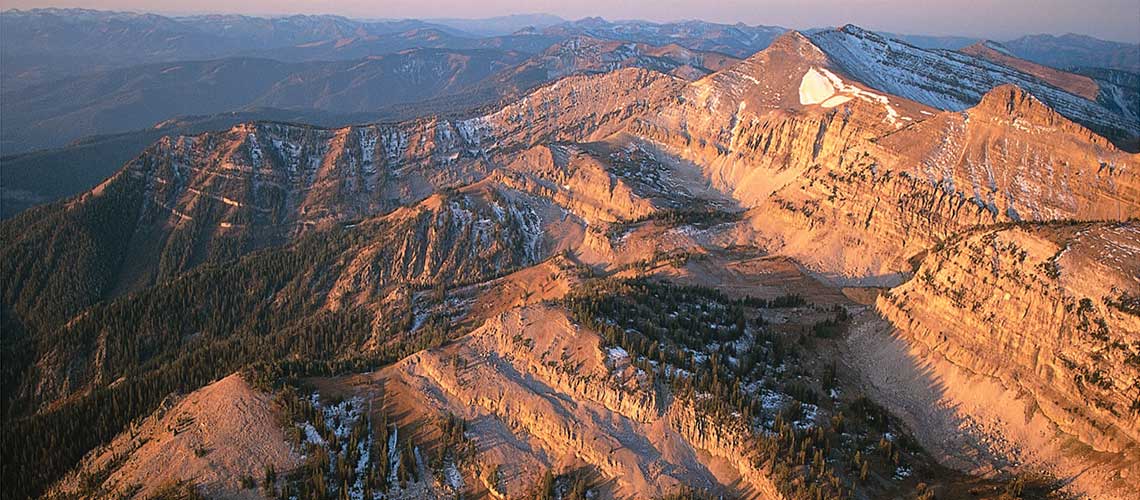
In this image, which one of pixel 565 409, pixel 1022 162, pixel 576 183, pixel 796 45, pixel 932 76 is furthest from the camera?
pixel 932 76

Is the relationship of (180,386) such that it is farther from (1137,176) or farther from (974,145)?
(1137,176)

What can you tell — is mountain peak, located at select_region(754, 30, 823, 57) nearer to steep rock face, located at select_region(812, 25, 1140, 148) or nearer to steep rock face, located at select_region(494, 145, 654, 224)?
steep rock face, located at select_region(812, 25, 1140, 148)

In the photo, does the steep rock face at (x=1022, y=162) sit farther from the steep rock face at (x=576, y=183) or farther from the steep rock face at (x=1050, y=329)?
the steep rock face at (x=576, y=183)

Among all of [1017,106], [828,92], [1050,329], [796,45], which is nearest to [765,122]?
[828,92]

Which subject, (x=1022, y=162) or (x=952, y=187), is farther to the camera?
(x=952, y=187)

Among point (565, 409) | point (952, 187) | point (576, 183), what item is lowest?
point (576, 183)

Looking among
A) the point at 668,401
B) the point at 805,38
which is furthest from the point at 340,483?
the point at 805,38

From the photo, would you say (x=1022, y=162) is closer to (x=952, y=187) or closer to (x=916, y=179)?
(x=952, y=187)
